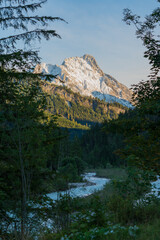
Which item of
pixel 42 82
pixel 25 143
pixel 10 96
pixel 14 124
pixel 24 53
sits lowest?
pixel 25 143

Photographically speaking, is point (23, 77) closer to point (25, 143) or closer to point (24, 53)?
point (24, 53)

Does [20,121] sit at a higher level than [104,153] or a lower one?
higher

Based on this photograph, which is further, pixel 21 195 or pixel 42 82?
pixel 42 82

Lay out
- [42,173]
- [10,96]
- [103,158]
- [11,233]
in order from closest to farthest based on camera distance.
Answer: [11,233] → [10,96] → [42,173] → [103,158]

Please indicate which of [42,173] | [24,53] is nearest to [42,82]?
[24,53]

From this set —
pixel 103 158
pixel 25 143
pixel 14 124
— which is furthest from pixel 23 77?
pixel 103 158

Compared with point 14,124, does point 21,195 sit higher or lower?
lower

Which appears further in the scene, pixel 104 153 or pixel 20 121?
pixel 104 153

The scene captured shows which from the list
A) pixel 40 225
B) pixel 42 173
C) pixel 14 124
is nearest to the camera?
pixel 40 225

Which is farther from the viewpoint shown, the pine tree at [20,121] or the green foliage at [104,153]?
the green foliage at [104,153]

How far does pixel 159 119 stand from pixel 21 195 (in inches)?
159

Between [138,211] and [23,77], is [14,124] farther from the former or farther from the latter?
[138,211]

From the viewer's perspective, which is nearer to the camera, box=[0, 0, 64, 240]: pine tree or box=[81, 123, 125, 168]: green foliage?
box=[0, 0, 64, 240]: pine tree

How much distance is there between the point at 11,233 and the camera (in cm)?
451
